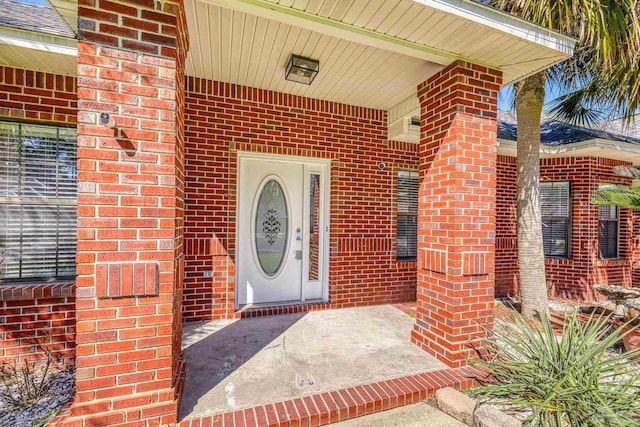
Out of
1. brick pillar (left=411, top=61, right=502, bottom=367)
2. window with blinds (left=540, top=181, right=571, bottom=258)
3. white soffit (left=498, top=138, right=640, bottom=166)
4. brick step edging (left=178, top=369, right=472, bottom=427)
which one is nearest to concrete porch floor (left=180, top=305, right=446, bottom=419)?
brick step edging (left=178, top=369, right=472, bottom=427)

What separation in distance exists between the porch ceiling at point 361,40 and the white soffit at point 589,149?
9.45 feet

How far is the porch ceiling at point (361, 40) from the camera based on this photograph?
2.36 m

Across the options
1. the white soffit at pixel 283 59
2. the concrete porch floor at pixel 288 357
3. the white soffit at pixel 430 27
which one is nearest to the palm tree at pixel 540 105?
the white soffit at pixel 430 27

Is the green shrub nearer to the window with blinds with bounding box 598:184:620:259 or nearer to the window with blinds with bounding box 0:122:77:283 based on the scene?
the window with blinds with bounding box 0:122:77:283

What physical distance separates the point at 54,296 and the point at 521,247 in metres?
5.99

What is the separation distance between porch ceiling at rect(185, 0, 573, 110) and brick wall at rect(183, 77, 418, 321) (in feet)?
1.62

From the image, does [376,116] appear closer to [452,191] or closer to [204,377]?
[452,191]

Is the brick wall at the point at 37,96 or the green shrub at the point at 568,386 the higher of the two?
the brick wall at the point at 37,96

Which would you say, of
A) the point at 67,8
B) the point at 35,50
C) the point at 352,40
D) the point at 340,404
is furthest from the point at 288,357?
the point at 35,50

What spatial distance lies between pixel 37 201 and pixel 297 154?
9.88 ft

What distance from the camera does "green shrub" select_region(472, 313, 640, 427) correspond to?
2020 millimetres

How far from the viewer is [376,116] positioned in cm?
490

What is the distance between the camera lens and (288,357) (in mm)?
3039

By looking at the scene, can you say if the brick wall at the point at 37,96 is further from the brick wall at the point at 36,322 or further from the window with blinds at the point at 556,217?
the window with blinds at the point at 556,217
